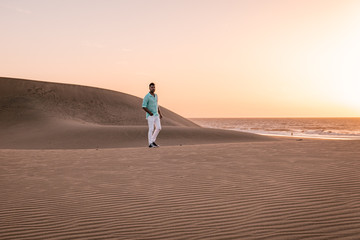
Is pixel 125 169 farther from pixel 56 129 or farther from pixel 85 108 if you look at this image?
pixel 85 108

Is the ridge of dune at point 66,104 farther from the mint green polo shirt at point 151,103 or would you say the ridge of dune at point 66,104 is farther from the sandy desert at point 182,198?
the sandy desert at point 182,198

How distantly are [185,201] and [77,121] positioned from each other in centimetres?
3242

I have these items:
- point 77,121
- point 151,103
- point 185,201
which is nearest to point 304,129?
point 77,121

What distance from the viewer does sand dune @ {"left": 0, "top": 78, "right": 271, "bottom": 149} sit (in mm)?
21094

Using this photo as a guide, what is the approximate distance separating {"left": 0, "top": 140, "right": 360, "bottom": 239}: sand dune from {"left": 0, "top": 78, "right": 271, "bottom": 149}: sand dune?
13287mm

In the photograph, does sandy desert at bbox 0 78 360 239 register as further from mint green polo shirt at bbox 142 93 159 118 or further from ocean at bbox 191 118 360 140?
ocean at bbox 191 118 360 140

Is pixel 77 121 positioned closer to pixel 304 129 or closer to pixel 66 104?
pixel 66 104

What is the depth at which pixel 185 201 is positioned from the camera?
424cm

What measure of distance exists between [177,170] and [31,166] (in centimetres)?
383

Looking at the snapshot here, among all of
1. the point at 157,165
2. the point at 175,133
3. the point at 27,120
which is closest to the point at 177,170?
the point at 157,165

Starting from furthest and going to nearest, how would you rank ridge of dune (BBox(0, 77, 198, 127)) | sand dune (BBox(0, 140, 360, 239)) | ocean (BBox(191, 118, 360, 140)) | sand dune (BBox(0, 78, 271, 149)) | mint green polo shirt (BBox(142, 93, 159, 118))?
Answer: ocean (BBox(191, 118, 360, 140)) → ridge of dune (BBox(0, 77, 198, 127)) → sand dune (BBox(0, 78, 271, 149)) → mint green polo shirt (BBox(142, 93, 159, 118)) → sand dune (BBox(0, 140, 360, 239))

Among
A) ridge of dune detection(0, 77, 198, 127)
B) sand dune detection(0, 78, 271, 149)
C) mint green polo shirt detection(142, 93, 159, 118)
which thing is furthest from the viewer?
ridge of dune detection(0, 77, 198, 127)

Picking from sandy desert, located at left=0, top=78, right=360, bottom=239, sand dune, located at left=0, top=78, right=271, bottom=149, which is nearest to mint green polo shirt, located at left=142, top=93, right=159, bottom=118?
sandy desert, located at left=0, top=78, right=360, bottom=239

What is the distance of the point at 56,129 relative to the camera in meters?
24.8
